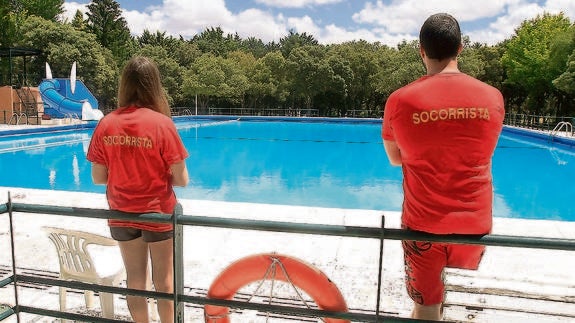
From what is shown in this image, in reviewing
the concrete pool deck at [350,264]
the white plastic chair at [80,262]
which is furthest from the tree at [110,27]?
the white plastic chair at [80,262]

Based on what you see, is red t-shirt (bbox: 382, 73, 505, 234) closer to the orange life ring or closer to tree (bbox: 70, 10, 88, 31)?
the orange life ring

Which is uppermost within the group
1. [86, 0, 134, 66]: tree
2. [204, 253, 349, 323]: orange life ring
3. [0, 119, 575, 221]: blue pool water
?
[86, 0, 134, 66]: tree

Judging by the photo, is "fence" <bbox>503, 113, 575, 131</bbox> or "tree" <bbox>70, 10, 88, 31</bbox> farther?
"tree" <bbox>70, 10, 88, 31</bbox>

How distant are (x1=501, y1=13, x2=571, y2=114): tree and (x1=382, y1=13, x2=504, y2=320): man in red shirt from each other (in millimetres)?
27315

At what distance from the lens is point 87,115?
19391 mm

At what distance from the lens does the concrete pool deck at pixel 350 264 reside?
8.64 ft

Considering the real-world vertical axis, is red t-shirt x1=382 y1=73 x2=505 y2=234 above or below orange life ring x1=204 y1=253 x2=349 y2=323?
above

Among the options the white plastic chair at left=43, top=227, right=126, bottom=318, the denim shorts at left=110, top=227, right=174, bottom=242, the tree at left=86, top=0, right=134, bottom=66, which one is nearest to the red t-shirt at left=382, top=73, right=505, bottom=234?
the denim shorts at left=110, top=227, right=174, bottom=242

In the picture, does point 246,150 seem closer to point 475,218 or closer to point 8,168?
point 8,168

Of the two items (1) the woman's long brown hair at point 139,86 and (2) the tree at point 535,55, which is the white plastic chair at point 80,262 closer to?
(1) the woman's long brown hair at point 139,86

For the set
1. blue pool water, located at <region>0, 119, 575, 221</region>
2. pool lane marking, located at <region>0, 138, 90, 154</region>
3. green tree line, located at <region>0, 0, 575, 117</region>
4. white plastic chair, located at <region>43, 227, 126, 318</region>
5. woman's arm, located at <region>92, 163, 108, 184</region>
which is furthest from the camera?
green tree line, located at <region>0, 0, 575, 117</region>

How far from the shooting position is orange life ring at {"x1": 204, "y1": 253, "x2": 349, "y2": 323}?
1.71m

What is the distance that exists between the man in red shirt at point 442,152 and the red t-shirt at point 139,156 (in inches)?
37.2

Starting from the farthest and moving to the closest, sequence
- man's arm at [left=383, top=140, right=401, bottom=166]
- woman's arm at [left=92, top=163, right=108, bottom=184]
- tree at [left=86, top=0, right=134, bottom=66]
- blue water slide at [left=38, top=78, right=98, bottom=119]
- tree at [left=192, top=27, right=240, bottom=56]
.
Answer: tree at [left=192, top=27, right=240, bottom=56] → tree at [left=86, top=0, right=134, bottom=66] → blue water slide at [left=38, top=78, right=98, bottom=119] → woman's arm at [left=92, top=163, right=108, bottom=184] → man's arm at [left=383, top=140, right=401, bottom=166]
